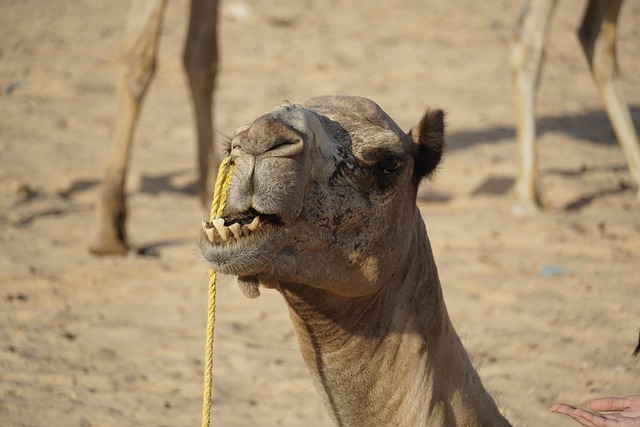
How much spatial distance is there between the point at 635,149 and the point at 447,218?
183cm

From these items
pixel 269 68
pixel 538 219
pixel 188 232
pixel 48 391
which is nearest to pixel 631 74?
pixel 269 68

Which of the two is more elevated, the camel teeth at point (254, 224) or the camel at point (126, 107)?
the camel teeth at point (254, 224)

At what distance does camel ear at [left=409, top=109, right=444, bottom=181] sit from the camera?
3293mm

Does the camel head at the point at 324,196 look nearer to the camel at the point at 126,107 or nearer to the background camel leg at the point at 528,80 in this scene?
the camel at the point at 126,107

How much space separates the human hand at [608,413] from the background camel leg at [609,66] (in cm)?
585

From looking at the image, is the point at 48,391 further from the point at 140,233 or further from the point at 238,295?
the point at 140,233

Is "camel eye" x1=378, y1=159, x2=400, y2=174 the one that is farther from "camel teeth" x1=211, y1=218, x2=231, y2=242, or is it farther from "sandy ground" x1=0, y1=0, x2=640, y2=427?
"sandy ground" x1=0, y1=0, x2=640, y2=427

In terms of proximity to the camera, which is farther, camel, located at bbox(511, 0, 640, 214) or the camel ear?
camel, located at bbox(511, 0, 640, 214)

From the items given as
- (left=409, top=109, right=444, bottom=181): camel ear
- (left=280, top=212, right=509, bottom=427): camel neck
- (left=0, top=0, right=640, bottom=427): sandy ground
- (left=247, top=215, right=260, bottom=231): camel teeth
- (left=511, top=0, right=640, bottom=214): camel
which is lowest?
(left=0, top=0, right=640, bottom=427): sandy ground

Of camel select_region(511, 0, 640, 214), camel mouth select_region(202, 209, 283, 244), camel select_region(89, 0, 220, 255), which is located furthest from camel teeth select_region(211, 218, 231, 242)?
camel select_region(511, 0, 640, 214)

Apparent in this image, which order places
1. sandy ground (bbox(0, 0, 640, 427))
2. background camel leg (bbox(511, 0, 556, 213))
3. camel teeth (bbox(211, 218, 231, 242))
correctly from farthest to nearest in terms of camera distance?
background camel leg (bbox(511, 0, 556, 213)) → sandy ground (bbox(0, 0, 640, 427)) → camel teeth (bbox(211, 218, 231, 242))

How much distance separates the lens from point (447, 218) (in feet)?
26.9

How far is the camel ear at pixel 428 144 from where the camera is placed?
3.29 meters

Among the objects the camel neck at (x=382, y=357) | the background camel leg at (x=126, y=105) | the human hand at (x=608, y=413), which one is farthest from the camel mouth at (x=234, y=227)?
the background camel leg at (x=126, y=105)
